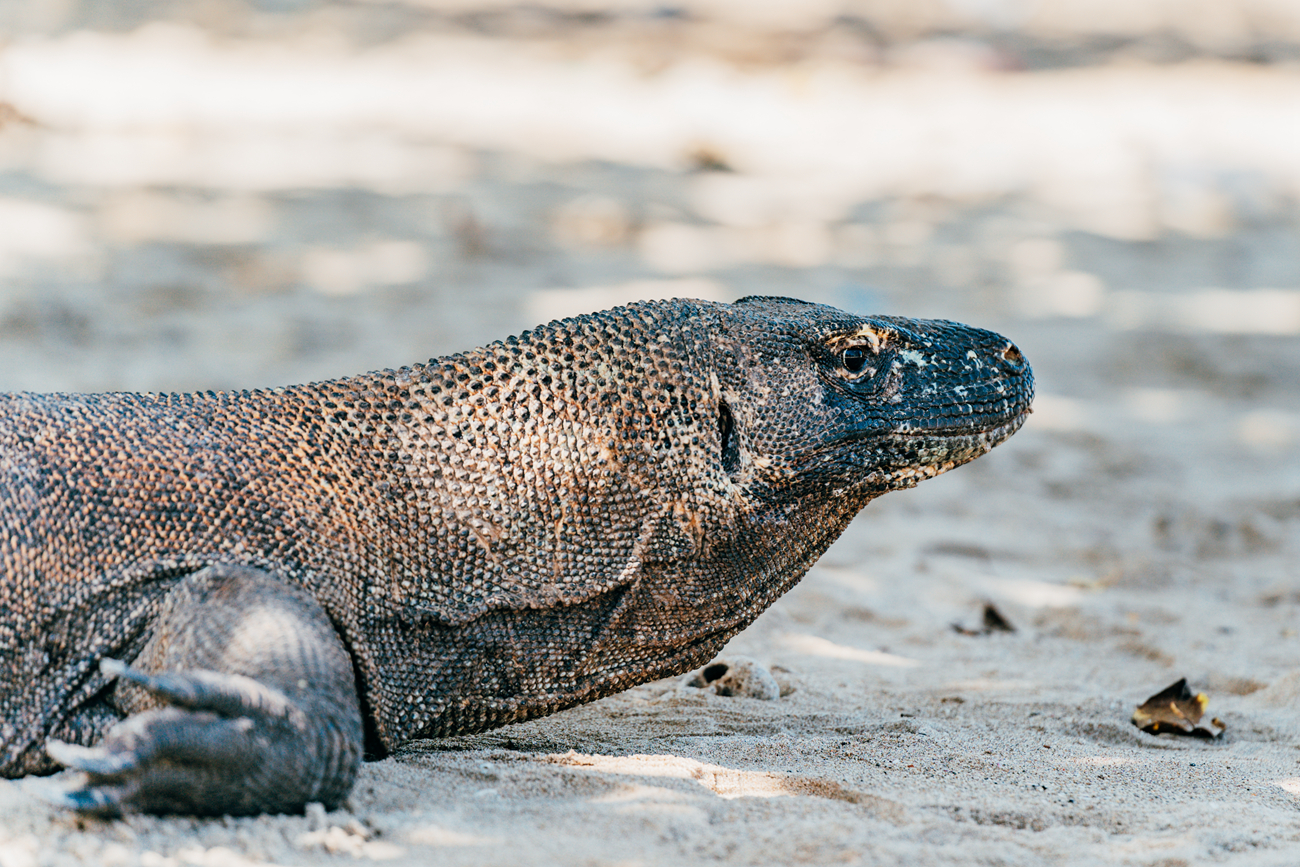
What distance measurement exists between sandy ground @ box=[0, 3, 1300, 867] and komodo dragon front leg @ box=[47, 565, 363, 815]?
8 cm

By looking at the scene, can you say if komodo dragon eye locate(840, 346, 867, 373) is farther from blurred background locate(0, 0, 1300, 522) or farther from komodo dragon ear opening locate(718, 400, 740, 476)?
blurred background locate(0, 0, 1300, 522)

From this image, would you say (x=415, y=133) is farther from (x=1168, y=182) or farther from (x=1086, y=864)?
(x=1086, y=864)

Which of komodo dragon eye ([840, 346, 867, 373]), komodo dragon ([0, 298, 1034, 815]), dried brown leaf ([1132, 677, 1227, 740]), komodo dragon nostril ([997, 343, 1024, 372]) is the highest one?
komodo dragon nostril ([997, 343, 1024, 372])

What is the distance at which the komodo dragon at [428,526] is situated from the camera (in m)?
2.63

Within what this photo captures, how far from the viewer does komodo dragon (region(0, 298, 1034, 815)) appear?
8.62 ft

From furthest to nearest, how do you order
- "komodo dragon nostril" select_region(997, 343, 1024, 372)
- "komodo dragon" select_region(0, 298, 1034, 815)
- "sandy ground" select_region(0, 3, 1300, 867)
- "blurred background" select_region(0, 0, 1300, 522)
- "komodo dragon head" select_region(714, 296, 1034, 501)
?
"blurred background" select_region(0, 0, 1300, 522)
"komodo dragon nostril" select_region(997, 343, 1024, 372)
"komodo dragon head" select_region(714, 296, 1034, 501)
"sandy ground" select_region(0, 3, 1300, 867)
"komodo dragon" select_region(0, 298, 1034, 815)

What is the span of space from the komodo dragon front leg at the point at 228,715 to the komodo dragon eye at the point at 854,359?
140 cm

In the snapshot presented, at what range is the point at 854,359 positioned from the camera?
3.34 metres

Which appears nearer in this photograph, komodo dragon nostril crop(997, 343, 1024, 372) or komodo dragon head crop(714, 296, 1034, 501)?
komodo dragon head crop(714, 296, 1034, 501)

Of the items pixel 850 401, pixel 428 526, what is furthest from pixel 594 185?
pixel 428 526

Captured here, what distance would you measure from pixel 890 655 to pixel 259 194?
652cm

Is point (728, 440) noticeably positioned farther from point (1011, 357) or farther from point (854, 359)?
point (1011, 357)

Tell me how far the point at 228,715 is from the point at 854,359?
1698mm

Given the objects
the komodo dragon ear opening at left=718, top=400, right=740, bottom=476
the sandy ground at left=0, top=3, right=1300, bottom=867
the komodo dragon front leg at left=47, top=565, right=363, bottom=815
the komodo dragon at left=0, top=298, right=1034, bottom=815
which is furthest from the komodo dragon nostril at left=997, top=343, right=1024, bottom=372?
the komodo dragon front leg at left=47, top=565, right=363, bottom=815
